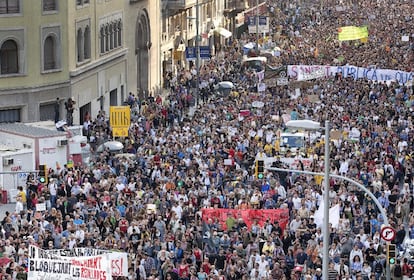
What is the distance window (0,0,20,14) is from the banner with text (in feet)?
47.9

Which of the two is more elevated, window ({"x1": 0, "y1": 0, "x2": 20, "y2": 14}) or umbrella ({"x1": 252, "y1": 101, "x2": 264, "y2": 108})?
window ({"x1": 0, "y1": 0, "x2": 20, "y2": 14})

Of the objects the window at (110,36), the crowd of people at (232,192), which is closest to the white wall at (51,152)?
the crowd of people at (232,192)

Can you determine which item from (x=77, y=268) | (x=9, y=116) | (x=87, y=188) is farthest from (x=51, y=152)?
(x=77, y=268)

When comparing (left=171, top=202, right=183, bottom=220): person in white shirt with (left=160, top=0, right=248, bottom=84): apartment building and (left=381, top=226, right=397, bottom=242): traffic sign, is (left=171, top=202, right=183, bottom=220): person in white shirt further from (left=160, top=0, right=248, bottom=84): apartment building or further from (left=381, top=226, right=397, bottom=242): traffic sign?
(left=160, top=0, right=248, bottom=84): apartment building

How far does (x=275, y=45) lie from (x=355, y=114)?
38516 millimetres

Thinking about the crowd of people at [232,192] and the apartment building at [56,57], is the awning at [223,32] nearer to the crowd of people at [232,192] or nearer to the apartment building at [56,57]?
the apartment building at [56,57]

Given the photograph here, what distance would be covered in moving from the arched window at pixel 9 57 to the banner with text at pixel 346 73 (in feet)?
46.9

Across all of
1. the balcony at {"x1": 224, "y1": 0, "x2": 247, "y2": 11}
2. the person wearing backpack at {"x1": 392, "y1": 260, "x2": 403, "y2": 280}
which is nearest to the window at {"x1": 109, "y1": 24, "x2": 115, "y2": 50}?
the person wearing backpack at {"x1": 392, "y1": 260, "x2": 403, "y2": 280}

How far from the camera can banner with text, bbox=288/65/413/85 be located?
6694cm

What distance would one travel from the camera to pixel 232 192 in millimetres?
40969

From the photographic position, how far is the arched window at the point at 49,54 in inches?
2379

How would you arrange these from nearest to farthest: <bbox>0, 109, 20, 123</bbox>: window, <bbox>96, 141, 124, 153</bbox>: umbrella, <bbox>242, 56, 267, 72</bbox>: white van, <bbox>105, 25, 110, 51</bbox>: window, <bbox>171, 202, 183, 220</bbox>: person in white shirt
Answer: <bbox>171, 202, 183, 220</bbox>: person in white shirt < <bbox>96, 141, 124, 153</bbox>: umbrella < <bbox>0, 109, 20, 123</bbox>: window < <bbox>105, 25, 110, 51</bbox>: window < <bbox>242, 56, 267, 72</bbox>: white van

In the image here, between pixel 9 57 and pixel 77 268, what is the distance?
96.1 ft

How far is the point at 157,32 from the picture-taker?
266 feet
